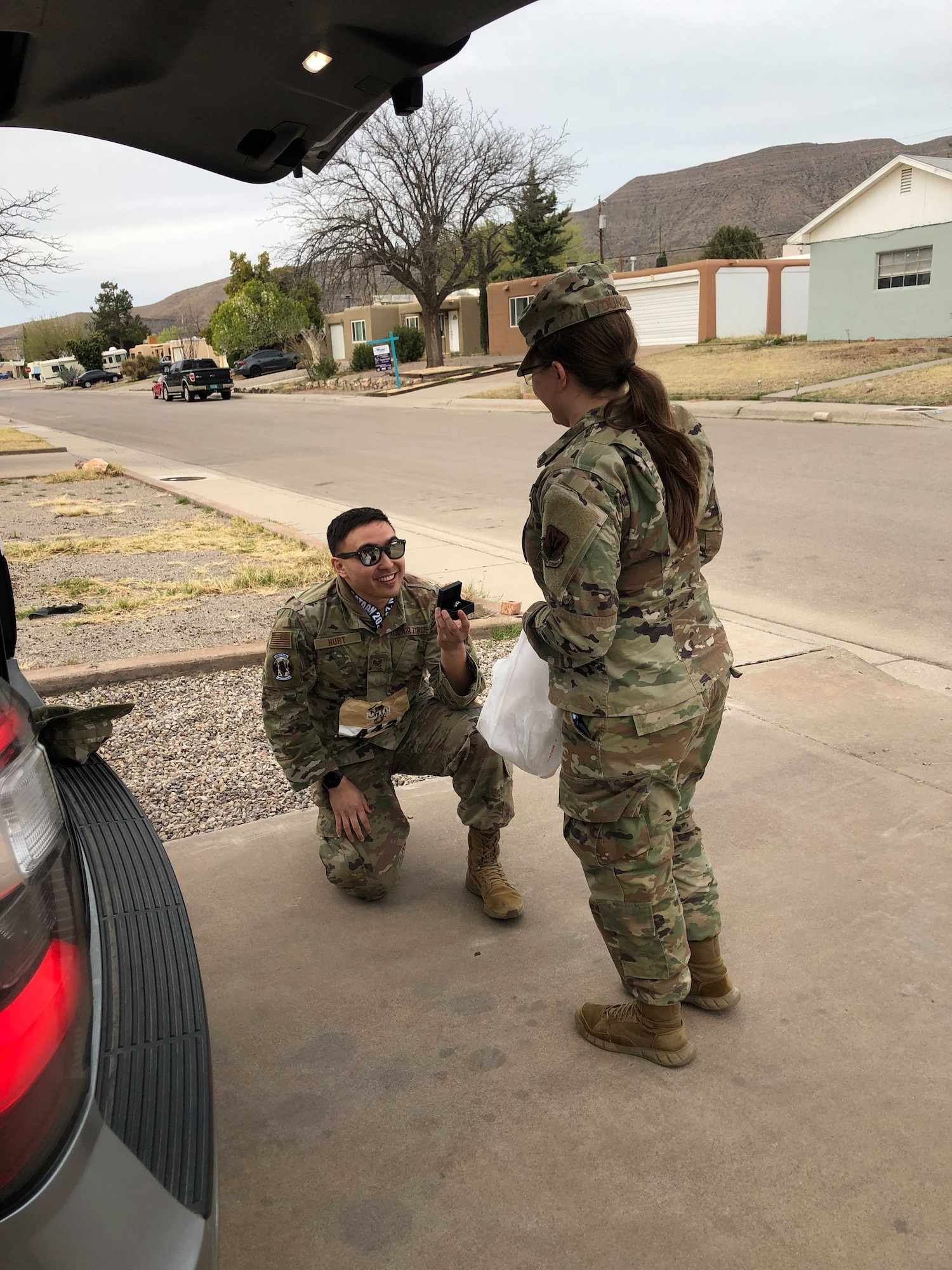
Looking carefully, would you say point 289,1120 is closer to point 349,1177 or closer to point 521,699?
point 349,1177

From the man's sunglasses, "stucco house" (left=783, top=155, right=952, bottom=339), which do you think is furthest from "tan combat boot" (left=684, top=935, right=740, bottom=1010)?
"stucco house" (left=783, top=155, right=952, bottom=339)

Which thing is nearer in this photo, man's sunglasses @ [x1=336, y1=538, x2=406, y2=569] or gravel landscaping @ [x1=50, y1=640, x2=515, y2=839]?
man's sunglasses @ [x1=336, y1=538, x2=406, y2=569]

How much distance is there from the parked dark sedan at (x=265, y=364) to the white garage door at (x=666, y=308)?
23.5 metres

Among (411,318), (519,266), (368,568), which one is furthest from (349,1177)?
(411,318)

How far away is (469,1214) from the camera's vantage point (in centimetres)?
195

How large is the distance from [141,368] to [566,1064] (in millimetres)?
77922

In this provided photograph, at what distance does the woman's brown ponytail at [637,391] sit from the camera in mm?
2098

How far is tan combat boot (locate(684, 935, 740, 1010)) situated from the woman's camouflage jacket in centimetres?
66

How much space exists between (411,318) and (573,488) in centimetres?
5754

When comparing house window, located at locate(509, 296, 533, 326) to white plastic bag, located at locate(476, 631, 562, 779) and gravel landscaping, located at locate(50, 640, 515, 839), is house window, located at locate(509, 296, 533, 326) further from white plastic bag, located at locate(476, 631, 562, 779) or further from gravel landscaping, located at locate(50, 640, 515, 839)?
white plastic bag, located at locate(476, 631, 562, 779)

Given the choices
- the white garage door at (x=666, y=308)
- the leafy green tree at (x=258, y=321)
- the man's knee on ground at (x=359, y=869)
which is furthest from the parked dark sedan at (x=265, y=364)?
the man's knee on ground at (x=359, y=869)

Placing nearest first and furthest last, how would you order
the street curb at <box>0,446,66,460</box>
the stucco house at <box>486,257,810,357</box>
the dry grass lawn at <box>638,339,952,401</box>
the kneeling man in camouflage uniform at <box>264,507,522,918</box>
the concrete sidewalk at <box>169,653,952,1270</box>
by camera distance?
the concrete sidewalk at <box>169,653,952,1270</box>, the kneeling man in camouflage uniform at <box>264,507,522,918</box>, the street curb at <box>0,446,66,460</box>, the dry grass lawn at <box>638,339,952,401</box>, the stucco house at <box>486,257,810,357</box>

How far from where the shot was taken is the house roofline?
85.5 ft

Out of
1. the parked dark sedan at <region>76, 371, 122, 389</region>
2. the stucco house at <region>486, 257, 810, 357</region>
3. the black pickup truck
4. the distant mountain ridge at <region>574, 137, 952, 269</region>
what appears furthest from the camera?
the distant mountain ridge at <region>574, 137, 952, 269</region>
